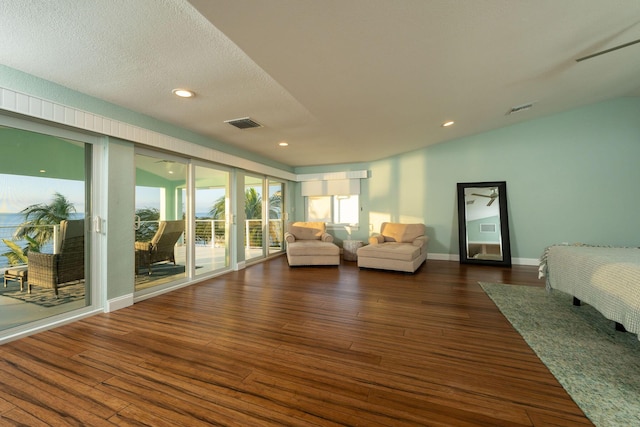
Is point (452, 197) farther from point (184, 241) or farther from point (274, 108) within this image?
point (184, 241)

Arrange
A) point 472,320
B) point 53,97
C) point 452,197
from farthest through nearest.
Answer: point 452,197 → point 472,320 → point 53,97

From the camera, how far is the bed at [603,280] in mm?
1620

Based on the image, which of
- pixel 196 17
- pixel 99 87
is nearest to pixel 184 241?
pixel 99 87

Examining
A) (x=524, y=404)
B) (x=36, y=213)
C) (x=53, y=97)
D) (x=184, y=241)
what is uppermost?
(x=53, y=97)

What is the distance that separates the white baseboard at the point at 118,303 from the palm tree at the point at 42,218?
2.88 ft

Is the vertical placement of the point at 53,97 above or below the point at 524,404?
above

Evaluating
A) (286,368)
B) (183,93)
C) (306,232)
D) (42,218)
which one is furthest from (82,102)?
(306,232)

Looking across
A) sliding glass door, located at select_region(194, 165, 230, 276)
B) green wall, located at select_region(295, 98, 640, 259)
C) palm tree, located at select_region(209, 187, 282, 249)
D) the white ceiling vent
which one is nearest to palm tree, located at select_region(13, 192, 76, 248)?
sliding glass door, located at select_region(194, 165, 230, 276)

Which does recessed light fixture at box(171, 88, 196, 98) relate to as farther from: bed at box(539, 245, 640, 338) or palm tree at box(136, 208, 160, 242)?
bed at box(539, 245, 640, 338)

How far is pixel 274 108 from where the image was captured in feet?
10.1

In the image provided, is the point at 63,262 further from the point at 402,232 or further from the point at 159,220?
the point at 402,232

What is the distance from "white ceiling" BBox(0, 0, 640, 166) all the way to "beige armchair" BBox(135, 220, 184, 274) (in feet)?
4.90

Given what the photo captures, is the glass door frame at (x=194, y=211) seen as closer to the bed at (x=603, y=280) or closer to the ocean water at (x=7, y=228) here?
the ocean water at (x=7, y=228)

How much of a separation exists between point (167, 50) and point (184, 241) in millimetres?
2755
